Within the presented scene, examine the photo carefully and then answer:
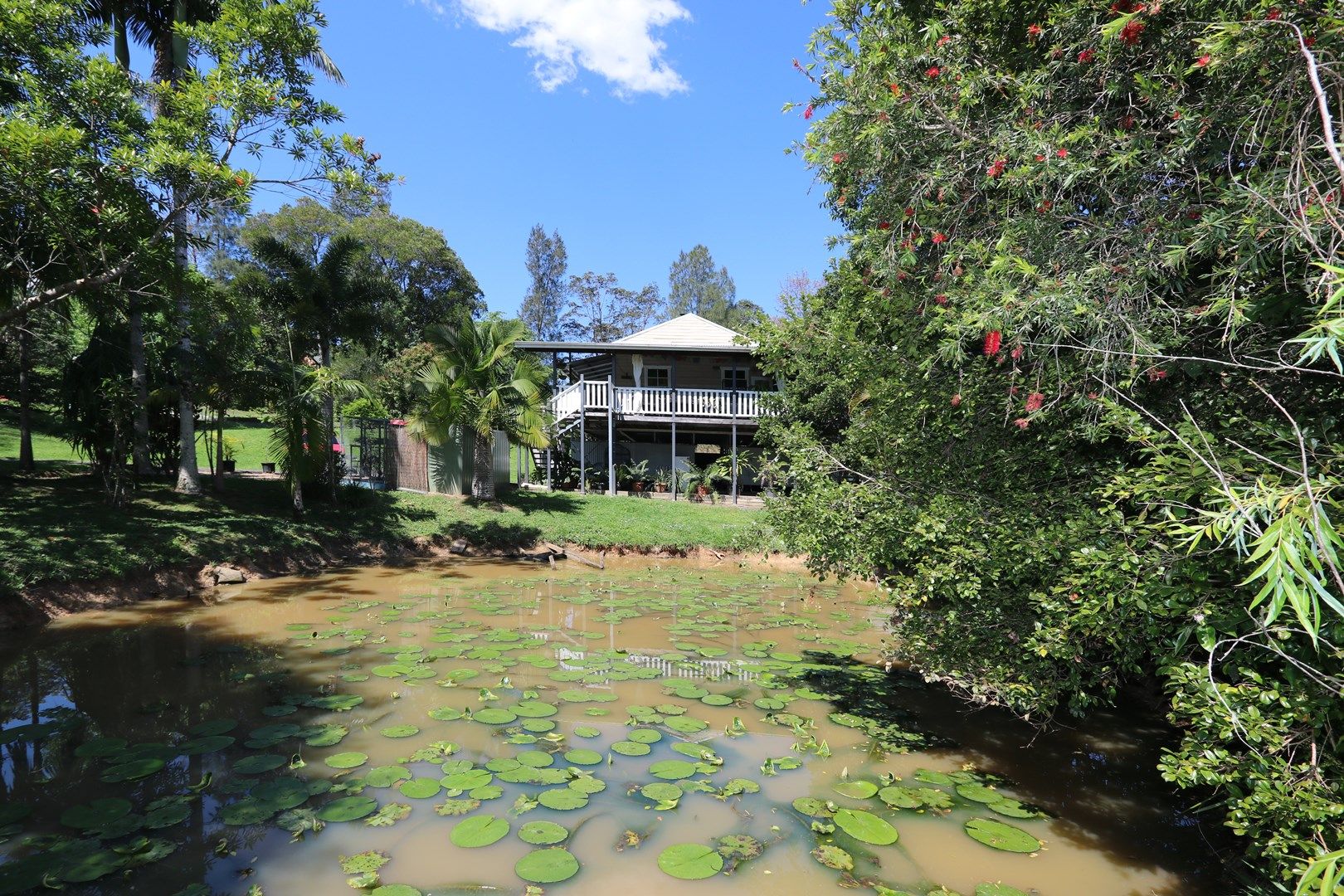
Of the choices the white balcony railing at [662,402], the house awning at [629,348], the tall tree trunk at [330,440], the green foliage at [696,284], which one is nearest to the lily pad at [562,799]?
the tall tree trunk at [330,440]

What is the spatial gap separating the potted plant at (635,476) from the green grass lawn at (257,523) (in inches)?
98.0

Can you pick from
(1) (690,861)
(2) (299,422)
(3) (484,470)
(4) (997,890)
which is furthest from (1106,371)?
(3) (484,470)

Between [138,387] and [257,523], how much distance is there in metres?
3.49

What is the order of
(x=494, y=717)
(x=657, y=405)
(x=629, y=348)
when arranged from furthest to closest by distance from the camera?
(x=657, y=405) < (x=629, y=348) < (x=494, y=717)

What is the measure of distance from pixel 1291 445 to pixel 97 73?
11392mm

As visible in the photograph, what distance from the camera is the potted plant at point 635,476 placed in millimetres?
20828

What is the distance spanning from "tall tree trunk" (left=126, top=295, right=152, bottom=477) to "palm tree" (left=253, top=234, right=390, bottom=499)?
2.85 m

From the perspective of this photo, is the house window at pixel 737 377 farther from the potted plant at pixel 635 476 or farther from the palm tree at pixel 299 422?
the palm tree at pixel 299 422

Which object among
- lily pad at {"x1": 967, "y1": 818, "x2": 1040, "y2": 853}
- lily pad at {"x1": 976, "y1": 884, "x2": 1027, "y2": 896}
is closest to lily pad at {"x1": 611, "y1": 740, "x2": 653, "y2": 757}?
lily pad at {"x1": 967, "y1": 818, "x2": 1040, "y2": 853}

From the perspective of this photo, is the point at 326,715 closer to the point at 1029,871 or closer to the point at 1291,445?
the point at 1029,871

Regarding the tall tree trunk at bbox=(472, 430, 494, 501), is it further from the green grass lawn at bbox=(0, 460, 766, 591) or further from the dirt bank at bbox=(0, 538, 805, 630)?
the dirt bank at bbox=(0, 538, 805, 630)

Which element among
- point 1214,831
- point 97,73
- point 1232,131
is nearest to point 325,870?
point 1214,831

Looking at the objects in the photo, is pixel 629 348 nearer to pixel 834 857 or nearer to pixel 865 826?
pixel 865 826

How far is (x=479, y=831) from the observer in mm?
3961
